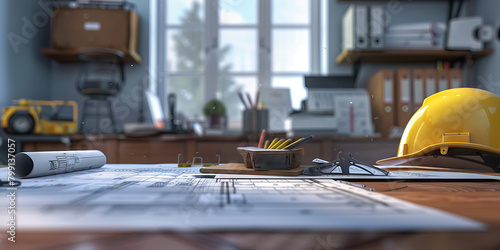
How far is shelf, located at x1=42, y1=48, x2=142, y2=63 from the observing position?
2336 millimetres

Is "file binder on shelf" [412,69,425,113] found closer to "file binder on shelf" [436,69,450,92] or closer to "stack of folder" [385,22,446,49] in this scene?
"file binder on shelf" [436,69,450,92]

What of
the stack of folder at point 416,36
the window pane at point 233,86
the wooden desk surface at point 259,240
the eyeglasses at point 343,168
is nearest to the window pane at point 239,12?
the window pane at point 233,86

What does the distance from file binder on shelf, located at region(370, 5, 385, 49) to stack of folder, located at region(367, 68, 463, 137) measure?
207 millimetres

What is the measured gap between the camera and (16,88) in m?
2.20

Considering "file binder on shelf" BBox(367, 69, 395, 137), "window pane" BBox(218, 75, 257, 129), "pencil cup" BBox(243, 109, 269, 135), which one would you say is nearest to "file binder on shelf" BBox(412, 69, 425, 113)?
"file binder on shelf" BBox(367, 69, 395, 137)

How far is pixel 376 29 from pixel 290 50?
2.39 ft

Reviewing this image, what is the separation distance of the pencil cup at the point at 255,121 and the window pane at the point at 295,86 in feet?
1.22

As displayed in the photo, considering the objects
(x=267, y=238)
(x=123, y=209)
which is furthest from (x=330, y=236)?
(x=123, y=209)

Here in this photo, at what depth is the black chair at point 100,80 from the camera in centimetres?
223

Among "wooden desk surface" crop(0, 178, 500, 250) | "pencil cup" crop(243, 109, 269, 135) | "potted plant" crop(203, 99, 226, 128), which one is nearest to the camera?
"wooden desk surface" crop(0, 178, 500, 250)

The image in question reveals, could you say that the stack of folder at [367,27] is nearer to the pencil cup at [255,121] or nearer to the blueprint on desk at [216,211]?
the pencil cup at [255,121]

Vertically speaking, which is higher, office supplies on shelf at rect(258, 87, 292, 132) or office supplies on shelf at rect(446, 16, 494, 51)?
office supplies on shelf at rect(446, 16, 494, 51)

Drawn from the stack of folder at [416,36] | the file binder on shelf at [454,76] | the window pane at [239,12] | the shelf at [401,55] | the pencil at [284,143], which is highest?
the window pane at [239,12]

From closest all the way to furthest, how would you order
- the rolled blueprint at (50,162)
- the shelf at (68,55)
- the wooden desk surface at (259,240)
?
the wooden desk surface at (259,240) → the rolled blueprint at (50,162) → the shelf at (68,55)
